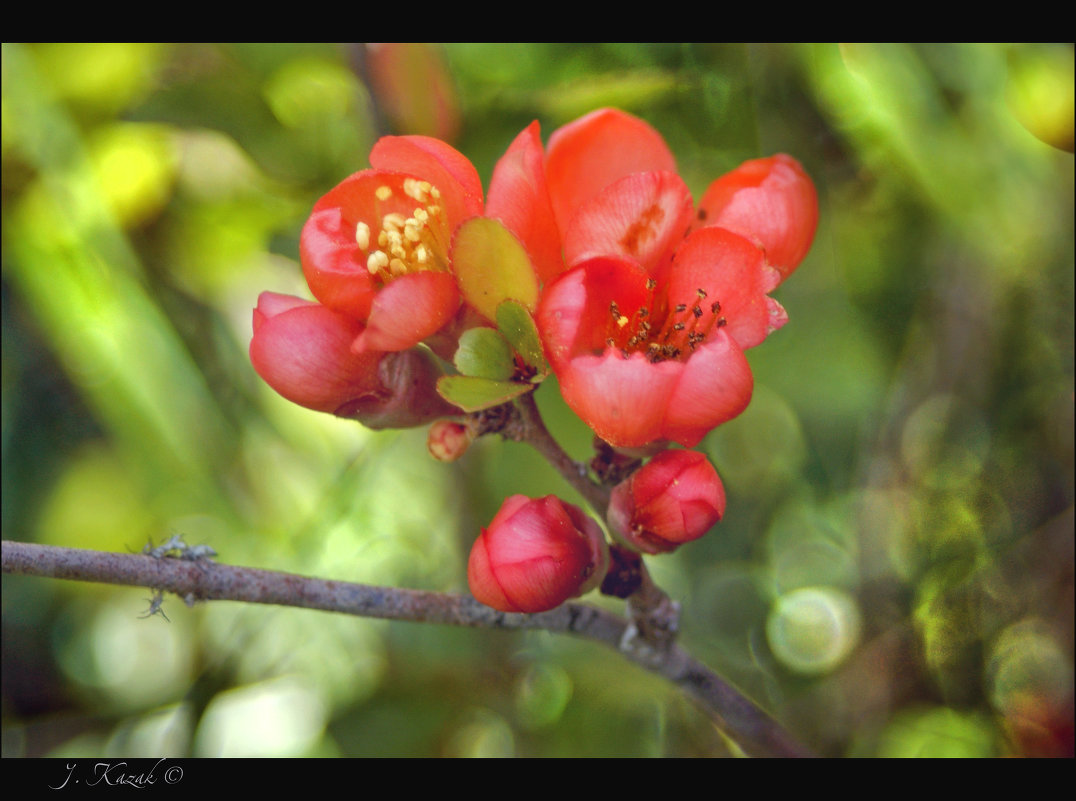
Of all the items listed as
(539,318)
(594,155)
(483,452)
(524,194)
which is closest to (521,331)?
Answer: (539,318)

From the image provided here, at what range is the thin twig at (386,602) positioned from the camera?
0.61 meters

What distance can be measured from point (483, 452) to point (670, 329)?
81 cm

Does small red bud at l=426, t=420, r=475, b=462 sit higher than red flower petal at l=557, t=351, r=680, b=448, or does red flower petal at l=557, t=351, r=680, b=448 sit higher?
red flower petal at l=557, t=351, r=680, b=448

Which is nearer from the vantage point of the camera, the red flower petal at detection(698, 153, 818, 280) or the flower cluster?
the flower cluster

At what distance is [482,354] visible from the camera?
2.18 ft

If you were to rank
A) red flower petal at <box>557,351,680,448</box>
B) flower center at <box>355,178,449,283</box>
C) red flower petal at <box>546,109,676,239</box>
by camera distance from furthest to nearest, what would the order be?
red flower petal at <box>546,109,676,239</box> → flower center at <box>355,178,449,283</box> → red flower petal at <box>557,351,680,448</box>

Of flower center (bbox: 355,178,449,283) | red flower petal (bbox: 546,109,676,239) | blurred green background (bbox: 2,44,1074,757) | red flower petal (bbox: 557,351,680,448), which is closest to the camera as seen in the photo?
red flower petal (bbox: 557,351,680,448)

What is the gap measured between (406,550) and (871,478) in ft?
2.81

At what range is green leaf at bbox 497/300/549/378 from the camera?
0.64 m

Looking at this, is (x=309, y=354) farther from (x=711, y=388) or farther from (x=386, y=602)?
(x=711, y=388)

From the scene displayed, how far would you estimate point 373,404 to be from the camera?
2.43 feet

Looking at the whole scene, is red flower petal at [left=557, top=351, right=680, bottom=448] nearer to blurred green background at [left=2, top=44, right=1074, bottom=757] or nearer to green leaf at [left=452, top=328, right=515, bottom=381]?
green leaf at [left=452, top=328, right=515, bottom=381]

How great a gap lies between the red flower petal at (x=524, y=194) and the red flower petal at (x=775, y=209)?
183mm

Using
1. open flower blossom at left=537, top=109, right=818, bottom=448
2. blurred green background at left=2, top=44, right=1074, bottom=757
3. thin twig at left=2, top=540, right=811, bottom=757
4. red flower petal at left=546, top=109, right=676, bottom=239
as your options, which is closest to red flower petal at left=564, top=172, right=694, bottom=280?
open flower blossom at left=537, top=109, right=818, bottom=448
